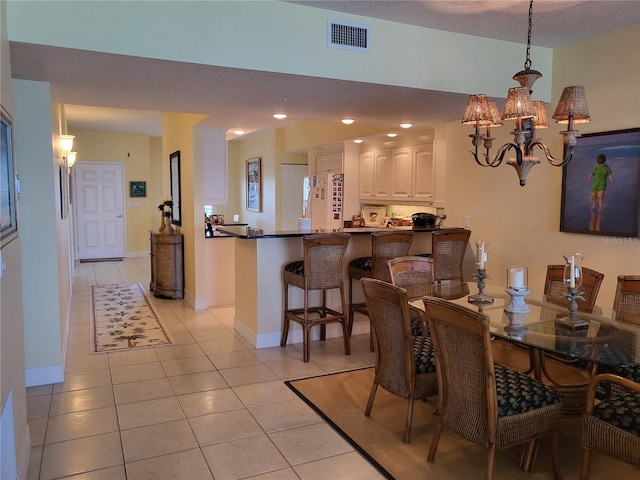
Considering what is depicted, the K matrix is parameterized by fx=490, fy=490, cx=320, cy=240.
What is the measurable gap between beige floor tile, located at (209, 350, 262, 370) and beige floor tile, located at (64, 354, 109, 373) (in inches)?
34.7

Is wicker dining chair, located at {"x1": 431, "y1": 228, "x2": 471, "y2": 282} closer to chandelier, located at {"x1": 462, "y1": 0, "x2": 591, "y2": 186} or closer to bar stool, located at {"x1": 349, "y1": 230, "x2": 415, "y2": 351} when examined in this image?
bar stool, located at {"x1": 349, "y1": 230, "x2": 415, "y2": 351}

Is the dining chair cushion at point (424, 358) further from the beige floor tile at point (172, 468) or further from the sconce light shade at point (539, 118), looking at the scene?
the sconce light shade at point (539, 118)

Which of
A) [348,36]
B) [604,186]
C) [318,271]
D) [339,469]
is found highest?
[348,36]

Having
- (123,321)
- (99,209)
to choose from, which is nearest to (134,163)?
(99,209)

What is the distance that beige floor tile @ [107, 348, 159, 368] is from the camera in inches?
161

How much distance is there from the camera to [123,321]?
5.41 meters

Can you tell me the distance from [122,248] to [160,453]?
8361 mm

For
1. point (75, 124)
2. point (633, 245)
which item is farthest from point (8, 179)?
point (75, 124)

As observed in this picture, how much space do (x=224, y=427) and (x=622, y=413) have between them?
6.89ft

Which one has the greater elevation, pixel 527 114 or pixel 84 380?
pixel 527 114

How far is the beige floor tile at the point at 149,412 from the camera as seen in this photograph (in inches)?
119

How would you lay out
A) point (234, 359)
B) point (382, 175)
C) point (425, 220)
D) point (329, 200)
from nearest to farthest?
point (234, 359), point (425, 220), point (382, 175), point (329, 200)

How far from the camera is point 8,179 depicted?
7.47ft

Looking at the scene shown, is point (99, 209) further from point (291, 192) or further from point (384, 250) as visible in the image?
point (384, 250)
